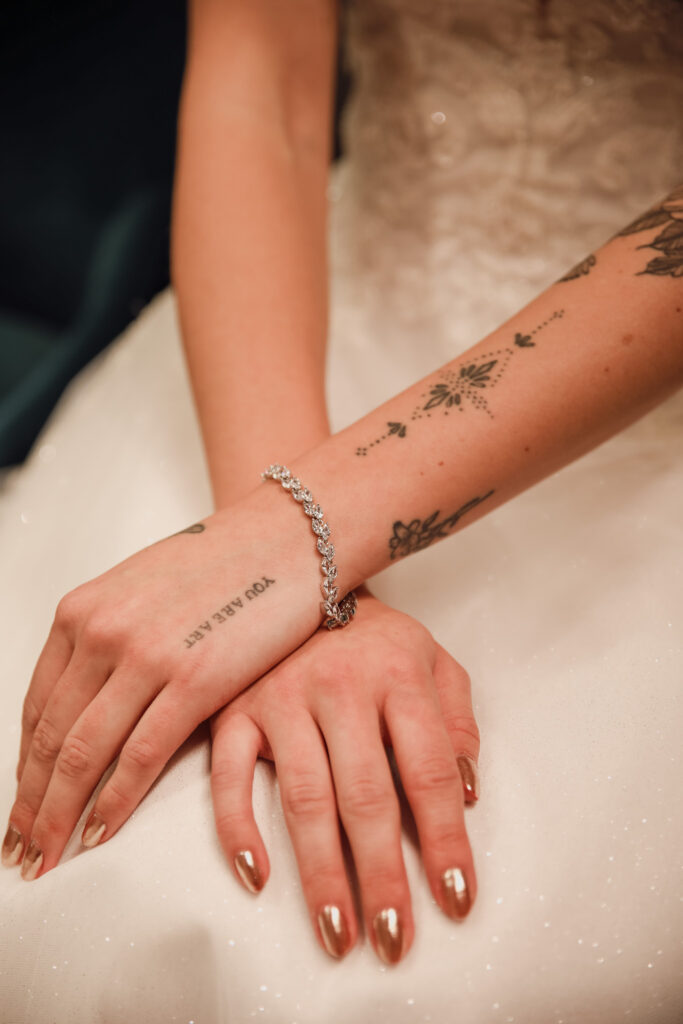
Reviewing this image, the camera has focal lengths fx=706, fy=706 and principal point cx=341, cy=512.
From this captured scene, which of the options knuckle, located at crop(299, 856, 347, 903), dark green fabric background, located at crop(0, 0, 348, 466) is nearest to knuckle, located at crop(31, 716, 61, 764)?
knuckle, located at crop(299, 856, 347, 903)

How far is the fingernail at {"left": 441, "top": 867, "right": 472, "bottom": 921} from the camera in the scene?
21.4 inches

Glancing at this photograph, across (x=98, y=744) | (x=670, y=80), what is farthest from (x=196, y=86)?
(x=98, y=744)

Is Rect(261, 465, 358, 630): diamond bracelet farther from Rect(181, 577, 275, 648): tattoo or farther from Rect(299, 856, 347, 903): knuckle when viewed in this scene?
Rect(299, 856, 347, 903): knuckle

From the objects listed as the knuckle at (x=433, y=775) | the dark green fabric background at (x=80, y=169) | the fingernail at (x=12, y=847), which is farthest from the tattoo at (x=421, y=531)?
the dark green fabric background at (x=80, y=169)

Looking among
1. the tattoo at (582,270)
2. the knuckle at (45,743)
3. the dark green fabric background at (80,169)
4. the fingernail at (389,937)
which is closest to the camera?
the fingernail at (389,937)

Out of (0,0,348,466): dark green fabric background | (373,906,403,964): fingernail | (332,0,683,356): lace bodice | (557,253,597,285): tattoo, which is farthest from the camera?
(0,0,348,466): dark green fabric background

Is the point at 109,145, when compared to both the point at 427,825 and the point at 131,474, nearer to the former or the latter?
the point at 131,474

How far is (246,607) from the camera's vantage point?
635 millimetres

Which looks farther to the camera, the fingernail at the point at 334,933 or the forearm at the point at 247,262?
the forearm at the point at 247,262

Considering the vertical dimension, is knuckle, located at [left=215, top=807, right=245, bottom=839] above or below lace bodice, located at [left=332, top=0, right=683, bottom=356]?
below

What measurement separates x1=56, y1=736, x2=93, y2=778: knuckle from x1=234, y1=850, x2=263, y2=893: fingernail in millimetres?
152

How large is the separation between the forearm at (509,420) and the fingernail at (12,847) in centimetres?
37

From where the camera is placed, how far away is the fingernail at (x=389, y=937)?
20.8 inches

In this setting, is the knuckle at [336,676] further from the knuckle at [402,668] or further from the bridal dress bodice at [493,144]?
the bridal dress bodice at [493,144]
